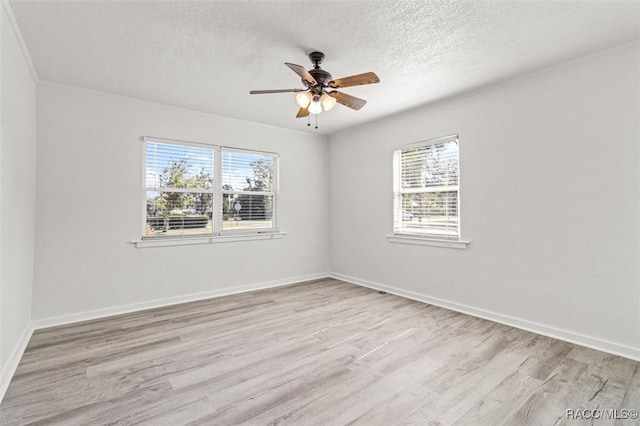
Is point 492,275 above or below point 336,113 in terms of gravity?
below

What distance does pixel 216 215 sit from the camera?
4.68 m

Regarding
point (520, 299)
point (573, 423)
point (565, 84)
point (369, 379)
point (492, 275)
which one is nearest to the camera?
point (573, 423)

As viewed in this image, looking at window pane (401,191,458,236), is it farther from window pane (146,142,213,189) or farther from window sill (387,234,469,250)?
window pane (146,142,213,189)

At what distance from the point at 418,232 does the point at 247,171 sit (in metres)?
2.83

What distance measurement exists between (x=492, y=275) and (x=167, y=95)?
4474mm

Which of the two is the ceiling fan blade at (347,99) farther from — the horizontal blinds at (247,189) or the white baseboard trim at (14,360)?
the white baseboard trim at (14,360)

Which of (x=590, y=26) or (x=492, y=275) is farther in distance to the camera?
(x=492, y=275)

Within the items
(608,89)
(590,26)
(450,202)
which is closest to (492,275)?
(450,202)

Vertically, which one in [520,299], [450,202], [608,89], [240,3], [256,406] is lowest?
[256,406]

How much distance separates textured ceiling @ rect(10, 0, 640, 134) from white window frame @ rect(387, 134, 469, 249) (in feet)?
2.76

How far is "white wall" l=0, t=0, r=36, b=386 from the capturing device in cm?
229

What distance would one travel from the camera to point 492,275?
141 inches

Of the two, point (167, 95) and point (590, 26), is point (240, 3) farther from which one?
point (590, 26)

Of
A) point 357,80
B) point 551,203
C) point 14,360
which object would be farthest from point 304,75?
point 14,360
